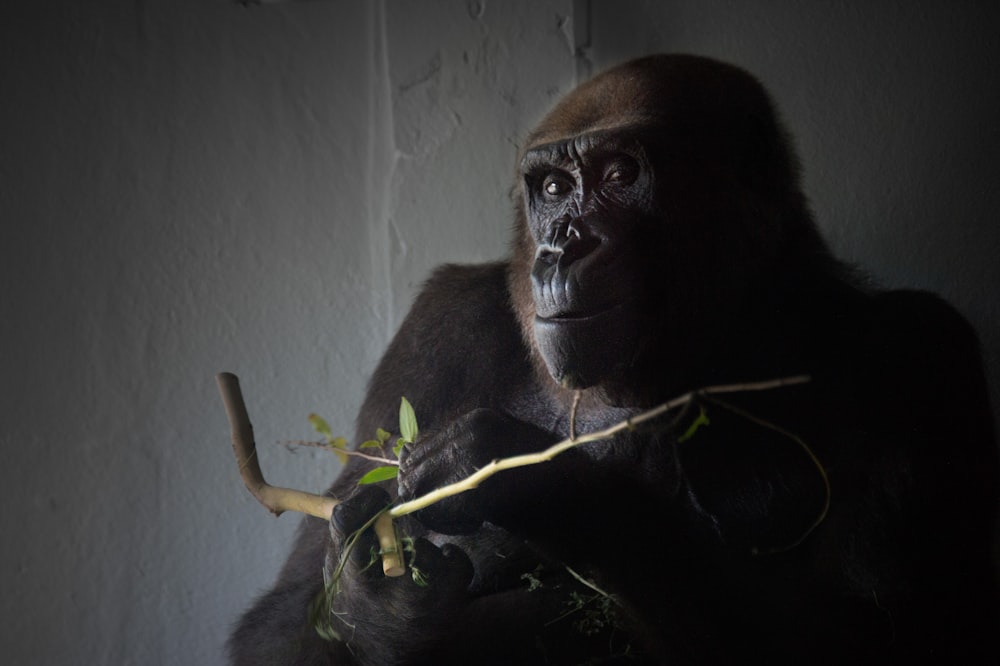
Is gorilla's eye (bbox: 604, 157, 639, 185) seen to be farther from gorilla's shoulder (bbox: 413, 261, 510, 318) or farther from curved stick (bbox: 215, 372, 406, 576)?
curved stick (bbox: 215, 372, 406, 576)

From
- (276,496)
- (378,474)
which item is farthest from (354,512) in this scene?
(276,496)

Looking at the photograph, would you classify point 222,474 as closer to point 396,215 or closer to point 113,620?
point 113,620

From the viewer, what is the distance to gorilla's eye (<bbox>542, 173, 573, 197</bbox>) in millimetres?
2320

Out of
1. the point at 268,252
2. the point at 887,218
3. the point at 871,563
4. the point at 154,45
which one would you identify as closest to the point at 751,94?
the point at 887,218

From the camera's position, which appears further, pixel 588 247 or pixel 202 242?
pixel 202 242

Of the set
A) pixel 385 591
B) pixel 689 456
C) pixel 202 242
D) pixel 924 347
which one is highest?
pixel 202 242

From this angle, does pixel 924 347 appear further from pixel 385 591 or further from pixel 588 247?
pixel 385 591

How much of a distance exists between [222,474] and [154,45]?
4.64ft

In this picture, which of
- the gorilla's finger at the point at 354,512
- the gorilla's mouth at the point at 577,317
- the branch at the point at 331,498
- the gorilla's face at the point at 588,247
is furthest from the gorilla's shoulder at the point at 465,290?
the gorilla's finger at the point at 354,512

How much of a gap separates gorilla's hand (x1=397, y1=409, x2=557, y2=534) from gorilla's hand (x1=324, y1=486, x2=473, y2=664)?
3.4 inches

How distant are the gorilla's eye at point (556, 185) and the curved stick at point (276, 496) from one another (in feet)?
2.74

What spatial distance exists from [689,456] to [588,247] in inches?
21.9

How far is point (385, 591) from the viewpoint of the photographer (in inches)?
82.5

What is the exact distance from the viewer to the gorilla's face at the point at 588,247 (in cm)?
206
